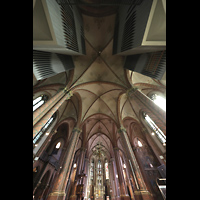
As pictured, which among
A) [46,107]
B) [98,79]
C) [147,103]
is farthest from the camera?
[98,79]

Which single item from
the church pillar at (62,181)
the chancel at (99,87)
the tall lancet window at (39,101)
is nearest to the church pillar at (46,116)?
the chancel at (99,87)

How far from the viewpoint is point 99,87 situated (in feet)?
38.2

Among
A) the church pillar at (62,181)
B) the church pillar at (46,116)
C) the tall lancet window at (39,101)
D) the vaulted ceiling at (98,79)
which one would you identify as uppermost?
the vaulted ceiling at (98,79)

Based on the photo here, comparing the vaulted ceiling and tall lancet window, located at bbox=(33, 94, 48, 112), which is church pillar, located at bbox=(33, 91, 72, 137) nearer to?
the vaulted ceiling

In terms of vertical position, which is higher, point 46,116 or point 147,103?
point 147,103

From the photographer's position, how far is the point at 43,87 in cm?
954

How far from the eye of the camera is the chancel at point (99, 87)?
14.4 feet

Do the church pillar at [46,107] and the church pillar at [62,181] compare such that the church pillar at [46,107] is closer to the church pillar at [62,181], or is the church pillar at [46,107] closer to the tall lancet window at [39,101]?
the tall lancet window at [39,101]

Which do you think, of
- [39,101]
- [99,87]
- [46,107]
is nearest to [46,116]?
[46,107]

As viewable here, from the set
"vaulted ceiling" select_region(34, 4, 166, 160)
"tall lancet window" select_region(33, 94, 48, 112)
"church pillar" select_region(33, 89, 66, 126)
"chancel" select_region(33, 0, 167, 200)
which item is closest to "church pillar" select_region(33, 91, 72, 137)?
"chancel" select_region(33, 0, 167, 200)

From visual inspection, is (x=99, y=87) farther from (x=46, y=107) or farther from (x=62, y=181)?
(x=62, y=181)

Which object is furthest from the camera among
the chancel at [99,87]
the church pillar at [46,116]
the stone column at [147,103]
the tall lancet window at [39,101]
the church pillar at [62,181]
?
the tall lancet window at [39,101]

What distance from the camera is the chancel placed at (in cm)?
439
